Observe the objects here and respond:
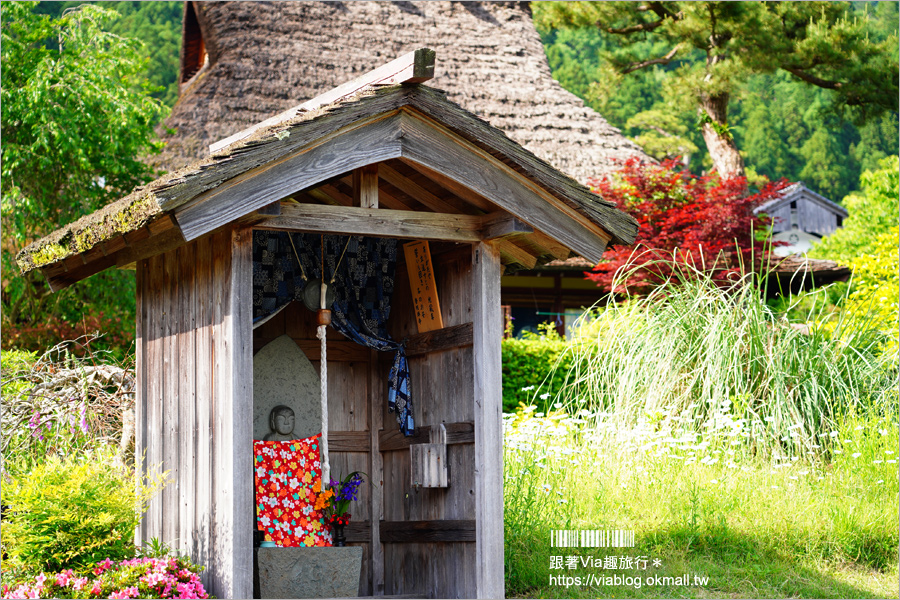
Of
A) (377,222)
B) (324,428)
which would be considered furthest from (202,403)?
(377,222)

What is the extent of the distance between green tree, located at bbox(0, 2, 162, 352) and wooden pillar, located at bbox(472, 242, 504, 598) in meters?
5.71

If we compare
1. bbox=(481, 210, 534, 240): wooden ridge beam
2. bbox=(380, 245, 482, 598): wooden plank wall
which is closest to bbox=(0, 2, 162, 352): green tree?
bbox=(380, 245, 482, 598): wooden plank wall

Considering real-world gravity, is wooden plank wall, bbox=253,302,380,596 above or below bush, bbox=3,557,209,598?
above

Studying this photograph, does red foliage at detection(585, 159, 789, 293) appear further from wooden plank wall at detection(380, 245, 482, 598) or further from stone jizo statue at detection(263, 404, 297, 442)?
stone jizo statue at detection(263, 404, 297, 442)

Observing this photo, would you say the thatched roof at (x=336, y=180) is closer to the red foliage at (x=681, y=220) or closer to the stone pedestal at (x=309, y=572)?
the stone pedestal at (x=309, y=572)

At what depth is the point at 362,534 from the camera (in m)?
6.29

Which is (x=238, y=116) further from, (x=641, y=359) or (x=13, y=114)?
(x=641, y=359)

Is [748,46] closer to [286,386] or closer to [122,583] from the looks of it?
[286,386]

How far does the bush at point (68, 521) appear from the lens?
4836 mm

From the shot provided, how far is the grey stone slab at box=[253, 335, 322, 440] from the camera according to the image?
6.04 meters

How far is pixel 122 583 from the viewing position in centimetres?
463

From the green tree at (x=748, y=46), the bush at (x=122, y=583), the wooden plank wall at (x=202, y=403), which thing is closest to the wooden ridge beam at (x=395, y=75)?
the wooden plank wall at (x=202, y=403)

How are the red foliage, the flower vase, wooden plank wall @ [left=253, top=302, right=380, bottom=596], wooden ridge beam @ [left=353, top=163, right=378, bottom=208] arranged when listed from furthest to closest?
the red foliage < wooden plank wall @ [left=253, top=302, right=380, bottom=596] < the flower vase < wooden ridge beam @ [left=353, top=163, right=378, bottom=208]

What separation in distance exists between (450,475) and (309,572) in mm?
986
